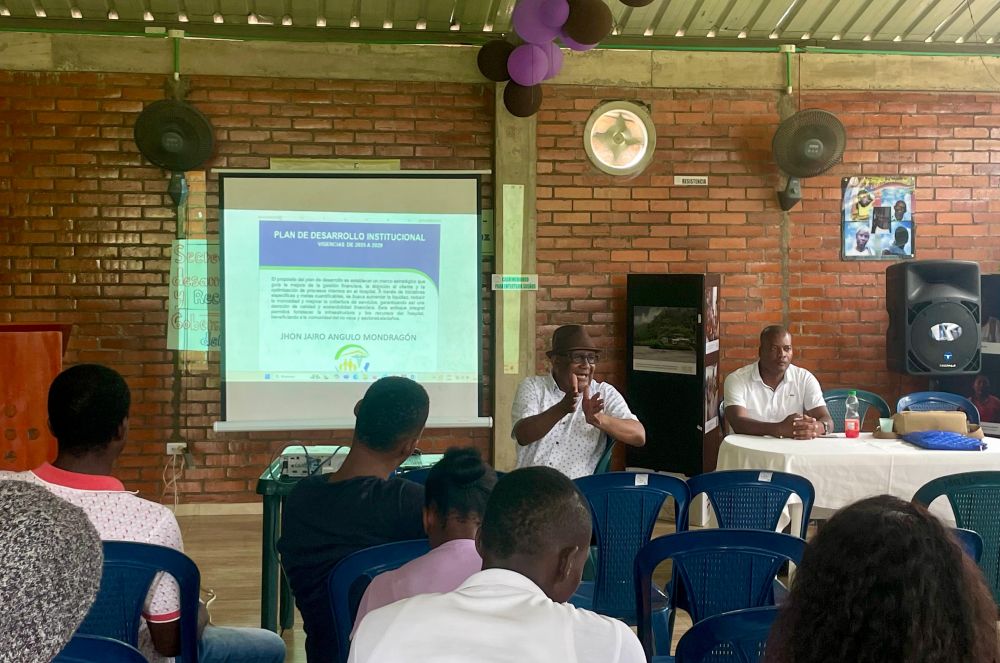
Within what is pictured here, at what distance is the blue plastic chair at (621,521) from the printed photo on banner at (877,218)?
372 centimetres

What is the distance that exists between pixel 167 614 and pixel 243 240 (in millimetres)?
3686

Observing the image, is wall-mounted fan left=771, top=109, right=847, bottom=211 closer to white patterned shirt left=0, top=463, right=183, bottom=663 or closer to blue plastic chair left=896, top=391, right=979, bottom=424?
blue plastic chair left=896, top=391, right=979, bottom=424

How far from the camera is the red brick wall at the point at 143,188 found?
5680 millimetres

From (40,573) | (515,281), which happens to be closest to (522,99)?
(515,281)

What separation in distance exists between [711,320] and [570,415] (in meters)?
1.85

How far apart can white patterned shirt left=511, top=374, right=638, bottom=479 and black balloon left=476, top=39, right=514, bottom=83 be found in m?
2.21

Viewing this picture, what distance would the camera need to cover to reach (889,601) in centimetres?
100

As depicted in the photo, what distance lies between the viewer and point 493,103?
5949 mm

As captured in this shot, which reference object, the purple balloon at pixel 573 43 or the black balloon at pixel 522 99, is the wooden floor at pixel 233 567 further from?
the purple balloon at pixel 573 43

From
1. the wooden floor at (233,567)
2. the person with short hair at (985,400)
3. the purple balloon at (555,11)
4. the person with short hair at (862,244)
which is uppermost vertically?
the purple balloon at (555,11)

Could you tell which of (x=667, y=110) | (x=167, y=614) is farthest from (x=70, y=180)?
(x=167, y=614)

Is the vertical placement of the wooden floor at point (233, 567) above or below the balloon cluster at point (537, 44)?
below

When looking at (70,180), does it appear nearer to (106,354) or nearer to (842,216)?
(106,354)

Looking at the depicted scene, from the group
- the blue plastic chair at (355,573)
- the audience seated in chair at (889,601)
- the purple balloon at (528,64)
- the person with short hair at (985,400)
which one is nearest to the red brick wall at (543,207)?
the person with short hair at (985,400)
